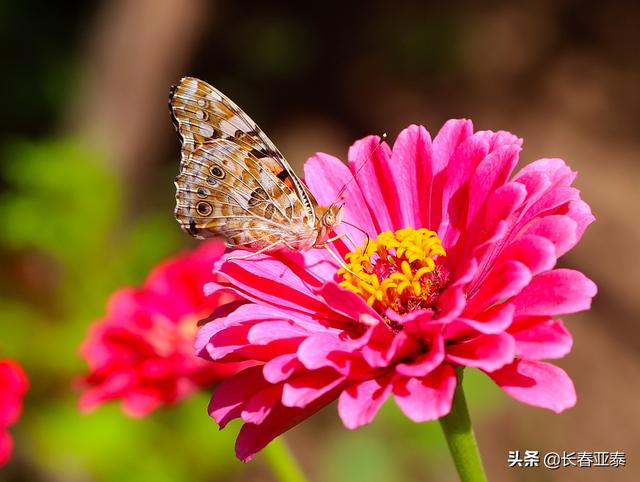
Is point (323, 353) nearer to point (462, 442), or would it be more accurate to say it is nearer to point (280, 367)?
point (280, 367)

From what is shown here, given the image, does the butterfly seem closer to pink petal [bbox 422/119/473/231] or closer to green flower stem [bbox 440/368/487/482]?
pink petal [bbox 422/119/473/231]

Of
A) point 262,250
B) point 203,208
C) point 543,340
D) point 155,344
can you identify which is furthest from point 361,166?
point 155,344

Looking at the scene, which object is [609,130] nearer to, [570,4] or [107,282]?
[570,4]

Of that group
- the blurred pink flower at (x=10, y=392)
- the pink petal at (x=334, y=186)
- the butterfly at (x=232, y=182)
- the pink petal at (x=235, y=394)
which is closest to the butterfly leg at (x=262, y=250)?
the butterfly at (x=232, y=182)

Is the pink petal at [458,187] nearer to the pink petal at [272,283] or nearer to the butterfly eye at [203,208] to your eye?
the pink petal at [272,283]

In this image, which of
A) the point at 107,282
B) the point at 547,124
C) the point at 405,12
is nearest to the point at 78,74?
the point at 107,282
